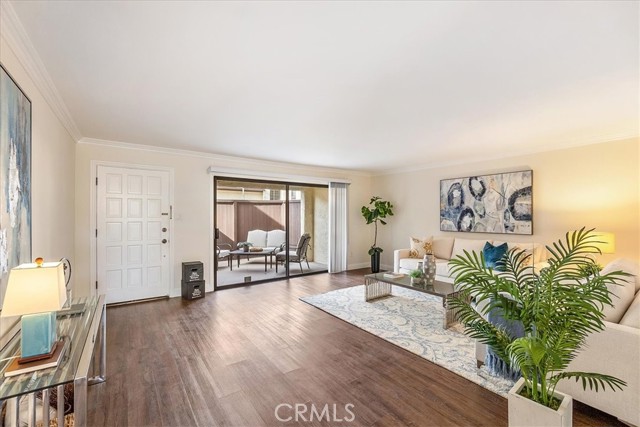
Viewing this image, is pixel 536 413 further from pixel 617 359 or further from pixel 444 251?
pixel 444 251

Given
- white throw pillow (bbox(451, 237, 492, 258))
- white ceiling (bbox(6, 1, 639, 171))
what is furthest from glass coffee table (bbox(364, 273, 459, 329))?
white ceiling (bbox(6, 1, 639, 171))

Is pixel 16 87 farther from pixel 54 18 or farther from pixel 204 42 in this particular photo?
pixel 204 42

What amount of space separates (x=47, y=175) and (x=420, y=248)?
17.3 feet

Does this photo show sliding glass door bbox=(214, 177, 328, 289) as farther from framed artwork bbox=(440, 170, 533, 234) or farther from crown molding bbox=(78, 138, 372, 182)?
framed artwork bbox=(440, 170, 533, 234)

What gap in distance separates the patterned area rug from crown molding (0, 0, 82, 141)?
11.8 feet

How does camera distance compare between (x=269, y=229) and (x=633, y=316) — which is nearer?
(x=633, y=316)

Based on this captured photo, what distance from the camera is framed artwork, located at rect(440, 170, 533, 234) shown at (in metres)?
4.45

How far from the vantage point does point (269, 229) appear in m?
6.45

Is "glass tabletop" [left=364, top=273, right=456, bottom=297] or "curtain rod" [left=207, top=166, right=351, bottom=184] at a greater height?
"curtain rod" [left=207, top=166, right=351, bottom=184]

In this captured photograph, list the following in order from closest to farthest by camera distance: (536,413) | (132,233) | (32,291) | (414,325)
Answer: (536,413) → (32,291) → (414,325) → (132,233)

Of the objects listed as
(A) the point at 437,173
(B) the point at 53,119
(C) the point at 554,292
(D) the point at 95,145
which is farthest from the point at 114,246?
(A) the point at 437,173

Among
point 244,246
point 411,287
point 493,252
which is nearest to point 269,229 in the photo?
point 244,246

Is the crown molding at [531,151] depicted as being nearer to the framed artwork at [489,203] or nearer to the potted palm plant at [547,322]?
the framed artwork at [489,203]

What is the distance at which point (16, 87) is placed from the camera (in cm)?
171
